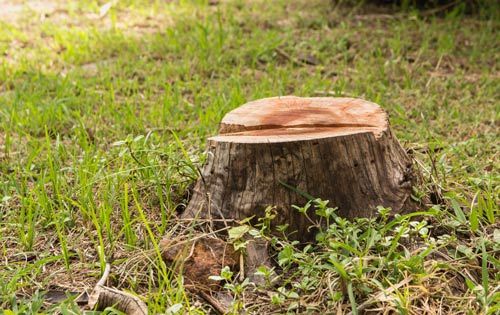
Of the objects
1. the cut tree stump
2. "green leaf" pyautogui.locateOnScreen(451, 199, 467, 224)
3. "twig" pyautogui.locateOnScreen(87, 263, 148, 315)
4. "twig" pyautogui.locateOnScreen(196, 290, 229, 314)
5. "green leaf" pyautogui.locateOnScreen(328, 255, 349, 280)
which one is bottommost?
"twig" pyautogui.locateOnScreen(196, 290, 229, 314)

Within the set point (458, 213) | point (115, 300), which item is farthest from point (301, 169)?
point (115, 300)

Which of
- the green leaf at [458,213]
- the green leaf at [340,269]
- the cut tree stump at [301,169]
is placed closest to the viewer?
the green leaf at [340,269]

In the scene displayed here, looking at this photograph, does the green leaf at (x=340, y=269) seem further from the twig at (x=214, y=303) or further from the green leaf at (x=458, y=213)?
the green leaf at (x=458, y=213)

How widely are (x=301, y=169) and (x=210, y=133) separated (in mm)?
1447

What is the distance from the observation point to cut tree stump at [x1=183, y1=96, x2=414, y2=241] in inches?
104

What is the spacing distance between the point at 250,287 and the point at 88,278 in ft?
2.01

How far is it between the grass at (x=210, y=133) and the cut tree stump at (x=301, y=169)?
96 millimetres

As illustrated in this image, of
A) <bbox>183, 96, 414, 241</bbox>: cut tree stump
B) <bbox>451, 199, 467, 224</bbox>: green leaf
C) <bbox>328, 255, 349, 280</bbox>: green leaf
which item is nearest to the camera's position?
<bbox>328, 255, 349, 280</bbox>: green leaf

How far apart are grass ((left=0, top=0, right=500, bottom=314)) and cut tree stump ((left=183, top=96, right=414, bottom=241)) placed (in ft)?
0.31

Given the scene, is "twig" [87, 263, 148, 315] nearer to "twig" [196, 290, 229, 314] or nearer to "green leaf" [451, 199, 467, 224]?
"twig" [196, 290, 229, 314]

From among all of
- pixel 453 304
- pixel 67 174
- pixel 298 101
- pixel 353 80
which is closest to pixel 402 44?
pixel 353 80

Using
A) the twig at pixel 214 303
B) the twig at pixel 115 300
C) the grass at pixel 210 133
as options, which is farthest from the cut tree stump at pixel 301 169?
the twig at pixel 115 300

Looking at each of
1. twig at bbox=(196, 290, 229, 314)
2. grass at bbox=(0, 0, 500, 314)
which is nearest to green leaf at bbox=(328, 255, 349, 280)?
grass at bbox=(0, 0, 500, 314)

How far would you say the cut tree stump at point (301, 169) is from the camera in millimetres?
2641
